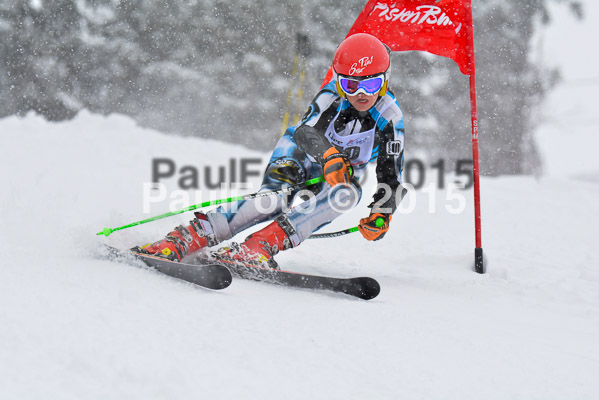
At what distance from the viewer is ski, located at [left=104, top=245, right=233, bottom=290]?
243 cm

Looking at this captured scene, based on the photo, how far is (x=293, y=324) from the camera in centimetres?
204

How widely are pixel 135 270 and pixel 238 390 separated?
1455 mm

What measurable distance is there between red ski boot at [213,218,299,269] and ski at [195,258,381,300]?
82 millimetres

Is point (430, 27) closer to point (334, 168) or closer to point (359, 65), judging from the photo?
point (359, 65)

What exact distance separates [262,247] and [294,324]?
1209 millimetres

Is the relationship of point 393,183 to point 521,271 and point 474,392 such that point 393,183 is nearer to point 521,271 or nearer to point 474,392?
point 521,271

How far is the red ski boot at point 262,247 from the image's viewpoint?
3.11 metres

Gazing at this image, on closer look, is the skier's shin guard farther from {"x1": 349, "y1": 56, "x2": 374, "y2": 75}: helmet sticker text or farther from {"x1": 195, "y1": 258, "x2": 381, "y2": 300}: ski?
{"x1": 349, "y1": 56, "x2": 374, "y2": 75}: helmet sticker text

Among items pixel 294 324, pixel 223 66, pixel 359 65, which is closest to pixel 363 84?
pixel 359 65

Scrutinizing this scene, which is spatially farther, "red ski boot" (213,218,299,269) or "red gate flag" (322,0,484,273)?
"red gate flag" (322,0,484,273)

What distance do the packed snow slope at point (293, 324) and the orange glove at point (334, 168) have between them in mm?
761

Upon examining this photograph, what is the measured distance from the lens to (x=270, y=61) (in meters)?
18.3

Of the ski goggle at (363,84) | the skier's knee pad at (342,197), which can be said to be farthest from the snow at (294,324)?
the ski goggle at (363,84)

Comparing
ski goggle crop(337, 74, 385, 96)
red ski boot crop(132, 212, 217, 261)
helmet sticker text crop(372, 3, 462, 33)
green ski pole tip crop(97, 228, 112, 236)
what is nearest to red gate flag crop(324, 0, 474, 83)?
helmet sticker text crop(372, 3, 462, 33)
